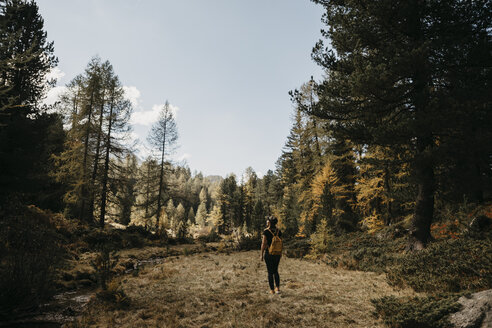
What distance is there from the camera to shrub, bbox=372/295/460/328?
12.7 feet

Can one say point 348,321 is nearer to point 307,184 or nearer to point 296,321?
point 296,321

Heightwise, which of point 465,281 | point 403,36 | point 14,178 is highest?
point 403,36

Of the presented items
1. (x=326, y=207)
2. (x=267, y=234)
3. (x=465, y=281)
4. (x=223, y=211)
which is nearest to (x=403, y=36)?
(x=465, y=281)

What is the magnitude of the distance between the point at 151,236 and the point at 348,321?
2108 centimetres

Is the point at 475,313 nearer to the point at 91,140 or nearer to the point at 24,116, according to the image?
the point at 24,116

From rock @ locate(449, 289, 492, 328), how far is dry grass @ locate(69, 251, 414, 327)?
4.08 ft

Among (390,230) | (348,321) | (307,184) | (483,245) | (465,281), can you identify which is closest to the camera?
(348,321)

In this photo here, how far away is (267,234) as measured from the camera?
6633 mm

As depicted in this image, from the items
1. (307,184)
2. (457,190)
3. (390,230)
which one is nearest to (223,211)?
(307,184)

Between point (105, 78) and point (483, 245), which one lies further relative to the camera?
point (105, 78)

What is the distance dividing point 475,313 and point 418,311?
0.80 m

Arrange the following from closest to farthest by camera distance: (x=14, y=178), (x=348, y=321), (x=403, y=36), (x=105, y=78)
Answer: (x=348, y=321) → (x=403, y=36) → (x=14, y=178) → (x=105, y=78)

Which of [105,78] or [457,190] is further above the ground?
[105,78]

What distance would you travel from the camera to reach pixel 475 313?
355cm
